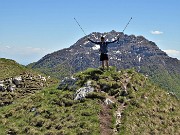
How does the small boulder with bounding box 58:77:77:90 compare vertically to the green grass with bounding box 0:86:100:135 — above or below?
above

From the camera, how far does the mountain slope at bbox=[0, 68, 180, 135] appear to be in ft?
95.1

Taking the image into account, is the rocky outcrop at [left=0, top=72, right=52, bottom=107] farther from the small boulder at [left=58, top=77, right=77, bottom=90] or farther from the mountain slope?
the small boulder at [left=58, top=77, right=77, bottom=90]

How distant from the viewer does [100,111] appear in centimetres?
3084

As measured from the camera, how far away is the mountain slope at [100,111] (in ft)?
95.1

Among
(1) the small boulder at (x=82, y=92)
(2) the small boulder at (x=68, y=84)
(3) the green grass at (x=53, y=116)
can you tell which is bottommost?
(3) the green grass at (x=53, y=116)

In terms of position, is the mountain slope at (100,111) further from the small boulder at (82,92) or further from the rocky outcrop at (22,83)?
the rocky outcrop at (22,83)

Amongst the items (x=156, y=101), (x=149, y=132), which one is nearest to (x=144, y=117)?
(x=149, y=132)

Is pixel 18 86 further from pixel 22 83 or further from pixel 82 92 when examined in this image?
pixel 82 92

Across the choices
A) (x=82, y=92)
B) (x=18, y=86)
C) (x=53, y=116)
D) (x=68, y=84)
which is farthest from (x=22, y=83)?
(x=53, y=116)

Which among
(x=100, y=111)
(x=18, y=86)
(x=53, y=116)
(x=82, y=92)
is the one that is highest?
(x=18, y=86)

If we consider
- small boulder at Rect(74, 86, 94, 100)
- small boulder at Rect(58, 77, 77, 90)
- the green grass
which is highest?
small boulder at Rect(58, 77, 77, 90)

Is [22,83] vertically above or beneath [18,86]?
above

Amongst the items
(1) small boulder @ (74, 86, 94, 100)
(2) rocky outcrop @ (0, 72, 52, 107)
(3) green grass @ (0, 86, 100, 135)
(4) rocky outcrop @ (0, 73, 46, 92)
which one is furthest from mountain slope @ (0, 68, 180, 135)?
(4) rocky outcrop @ (0, 73, 46, 92)

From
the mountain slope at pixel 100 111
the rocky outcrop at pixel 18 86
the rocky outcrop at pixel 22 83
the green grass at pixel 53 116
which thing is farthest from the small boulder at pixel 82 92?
the rocky outcrop at pixel 22 83
